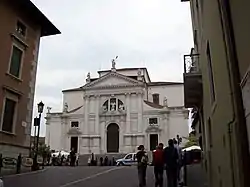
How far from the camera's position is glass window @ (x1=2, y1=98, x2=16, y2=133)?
19.0 metres

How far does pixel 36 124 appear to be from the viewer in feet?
76.9

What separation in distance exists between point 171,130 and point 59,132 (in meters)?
19.1

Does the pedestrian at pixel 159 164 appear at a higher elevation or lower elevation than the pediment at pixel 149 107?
lower

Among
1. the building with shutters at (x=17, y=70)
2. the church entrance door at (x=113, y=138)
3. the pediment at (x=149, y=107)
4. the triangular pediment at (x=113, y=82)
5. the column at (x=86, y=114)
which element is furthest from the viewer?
the triangular pediment at (x=113, y=82)

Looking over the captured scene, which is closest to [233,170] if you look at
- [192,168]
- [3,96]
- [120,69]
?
[192,168]

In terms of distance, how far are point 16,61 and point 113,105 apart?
38.8 m

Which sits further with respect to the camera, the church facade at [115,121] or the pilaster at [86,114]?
the pilaster at [86,114]

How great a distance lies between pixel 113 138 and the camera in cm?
5719

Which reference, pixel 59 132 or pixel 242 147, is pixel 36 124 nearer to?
pixel 242 147

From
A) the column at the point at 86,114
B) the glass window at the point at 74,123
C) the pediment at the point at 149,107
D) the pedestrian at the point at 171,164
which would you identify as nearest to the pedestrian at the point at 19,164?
the pedestrian at the point at 171,164

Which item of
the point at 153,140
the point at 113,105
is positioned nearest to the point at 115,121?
the point at 113,105

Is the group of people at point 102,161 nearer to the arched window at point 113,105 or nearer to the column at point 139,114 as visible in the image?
the column at point 139,114

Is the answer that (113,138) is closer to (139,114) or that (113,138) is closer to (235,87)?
(139,114)

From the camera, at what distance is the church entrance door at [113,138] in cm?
5625
